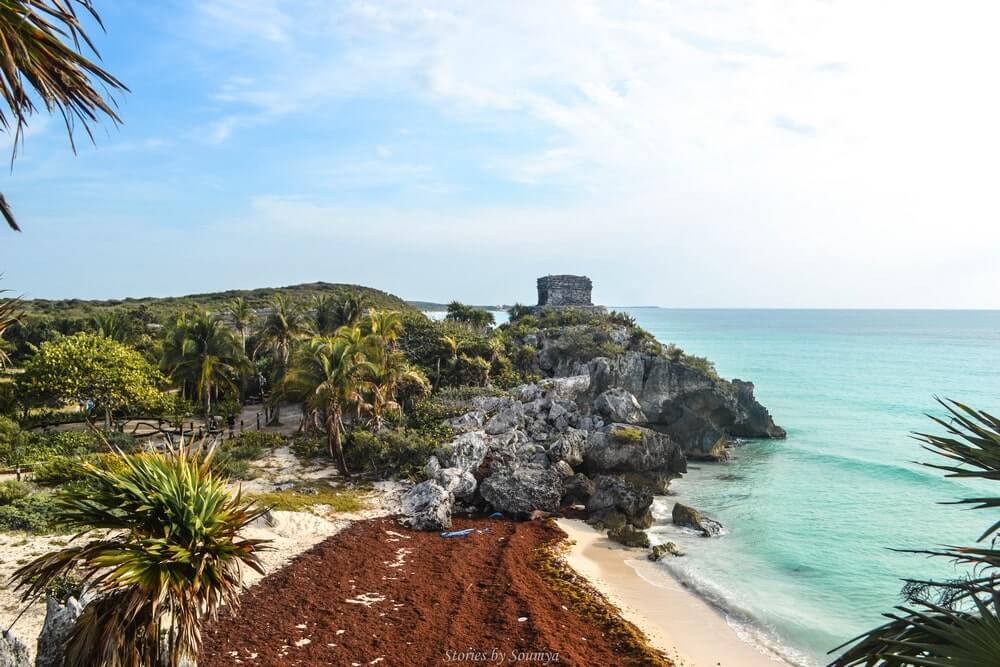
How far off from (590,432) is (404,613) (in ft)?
51.6

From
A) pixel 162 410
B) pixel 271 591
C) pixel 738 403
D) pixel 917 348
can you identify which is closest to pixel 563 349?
pixel 738 403

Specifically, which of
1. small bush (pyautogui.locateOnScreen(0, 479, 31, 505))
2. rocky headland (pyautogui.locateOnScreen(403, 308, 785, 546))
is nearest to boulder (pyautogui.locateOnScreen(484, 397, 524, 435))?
rocky headland (pyautogui.locateOnScreen(403, 308, 785, 546))

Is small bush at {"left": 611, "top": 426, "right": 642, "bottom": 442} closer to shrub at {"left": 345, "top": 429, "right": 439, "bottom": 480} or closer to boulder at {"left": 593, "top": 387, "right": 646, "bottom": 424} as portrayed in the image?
boulder at {"left": 593, "top": 387, "right": 646, "bottom": 424}

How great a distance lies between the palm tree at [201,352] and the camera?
27234 millimetres

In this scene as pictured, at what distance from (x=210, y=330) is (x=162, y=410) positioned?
423 centimetres

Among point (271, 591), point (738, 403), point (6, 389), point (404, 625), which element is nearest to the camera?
point (404, 625)

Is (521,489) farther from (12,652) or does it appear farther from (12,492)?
(12,652)

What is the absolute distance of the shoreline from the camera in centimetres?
1227

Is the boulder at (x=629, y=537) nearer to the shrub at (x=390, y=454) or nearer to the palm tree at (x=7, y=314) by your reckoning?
the shrub at (x=390, y=454)

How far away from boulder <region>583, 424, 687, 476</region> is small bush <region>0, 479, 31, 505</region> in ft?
64.3

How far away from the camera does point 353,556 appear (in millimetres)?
15125

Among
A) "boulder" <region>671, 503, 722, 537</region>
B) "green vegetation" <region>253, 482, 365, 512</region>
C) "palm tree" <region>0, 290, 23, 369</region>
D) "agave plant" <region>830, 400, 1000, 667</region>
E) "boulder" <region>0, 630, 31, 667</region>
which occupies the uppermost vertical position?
"palm tree" <region>0, 290, 23, 369</region>

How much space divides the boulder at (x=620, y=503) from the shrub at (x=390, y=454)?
21.7ft

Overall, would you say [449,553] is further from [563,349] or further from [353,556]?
[563,349]
